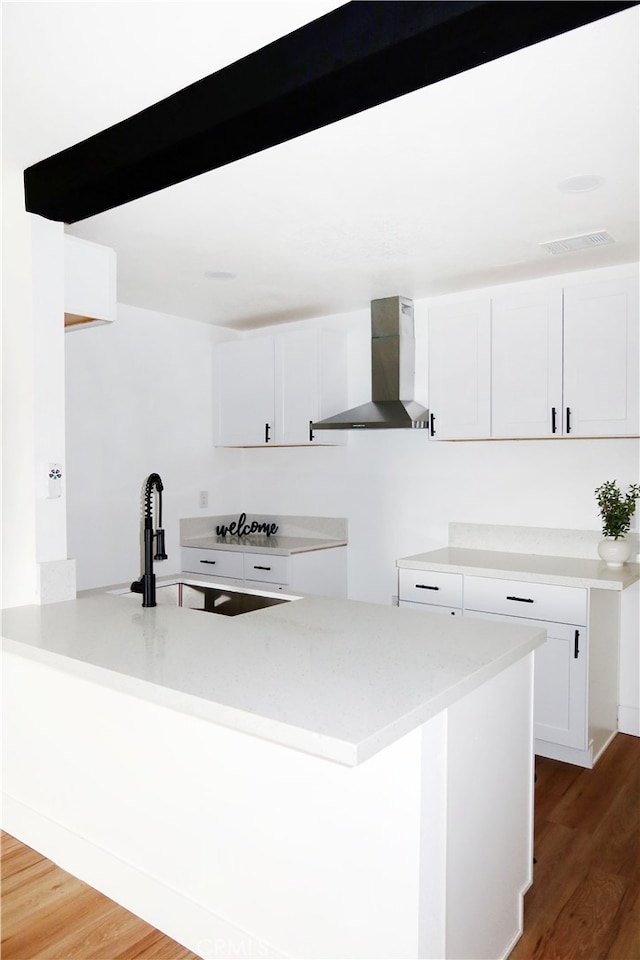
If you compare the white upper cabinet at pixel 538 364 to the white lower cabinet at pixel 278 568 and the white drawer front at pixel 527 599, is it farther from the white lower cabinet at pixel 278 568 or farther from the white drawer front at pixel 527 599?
the white lower cabinet at pixel 278 568

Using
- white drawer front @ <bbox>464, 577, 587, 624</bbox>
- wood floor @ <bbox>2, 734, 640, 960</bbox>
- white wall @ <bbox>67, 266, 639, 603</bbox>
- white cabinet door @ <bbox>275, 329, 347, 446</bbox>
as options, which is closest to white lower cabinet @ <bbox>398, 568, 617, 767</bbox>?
white drawer front @ <bbox>464, 577, 587, 624</bbox>

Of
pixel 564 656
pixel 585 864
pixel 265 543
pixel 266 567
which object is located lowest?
pixel 585 864

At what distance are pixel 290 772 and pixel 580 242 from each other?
106 inches

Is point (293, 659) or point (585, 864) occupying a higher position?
point (293, 659)

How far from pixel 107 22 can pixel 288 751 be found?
6.12 feet

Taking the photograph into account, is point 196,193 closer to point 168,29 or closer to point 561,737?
point 168,29

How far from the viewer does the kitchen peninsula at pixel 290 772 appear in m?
1.50

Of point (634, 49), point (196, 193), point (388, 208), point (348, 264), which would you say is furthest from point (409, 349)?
point (634, 49)

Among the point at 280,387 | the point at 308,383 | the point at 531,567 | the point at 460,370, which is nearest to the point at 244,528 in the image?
the point at 280,387

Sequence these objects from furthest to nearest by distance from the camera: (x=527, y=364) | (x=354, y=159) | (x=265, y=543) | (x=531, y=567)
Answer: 1. (x=265, y=543)
2. (x=527, y=364)
3. (x=531, y=567)
4. (x=354, y=159)

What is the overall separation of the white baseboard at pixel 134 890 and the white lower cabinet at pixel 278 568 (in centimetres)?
194

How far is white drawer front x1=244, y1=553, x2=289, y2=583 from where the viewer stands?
13.9ft

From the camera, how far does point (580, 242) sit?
315 cm

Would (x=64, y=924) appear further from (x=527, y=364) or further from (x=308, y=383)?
(x=308, y=383)
